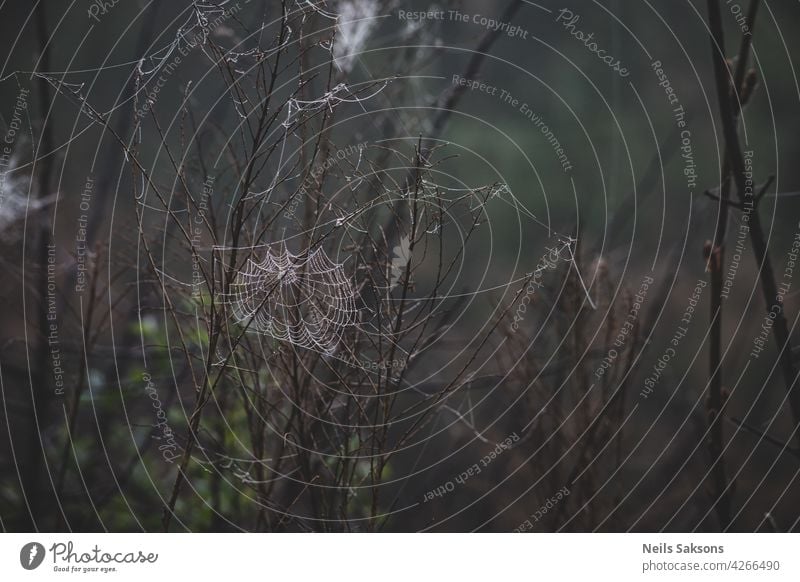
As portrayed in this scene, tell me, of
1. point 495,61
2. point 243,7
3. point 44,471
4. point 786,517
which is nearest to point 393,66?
point 495,61

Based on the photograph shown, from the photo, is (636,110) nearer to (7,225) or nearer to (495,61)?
(495,61)

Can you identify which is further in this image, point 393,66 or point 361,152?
point 393,66

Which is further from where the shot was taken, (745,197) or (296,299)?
(745,197)

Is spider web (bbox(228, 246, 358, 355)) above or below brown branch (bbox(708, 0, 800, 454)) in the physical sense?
below

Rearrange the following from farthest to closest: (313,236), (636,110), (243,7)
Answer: (636,110)
(243,7)
(313,236)

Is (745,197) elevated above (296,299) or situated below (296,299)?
above

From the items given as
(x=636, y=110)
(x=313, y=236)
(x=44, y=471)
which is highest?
(x=636, y=110)

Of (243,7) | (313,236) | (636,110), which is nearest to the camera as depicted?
(313,236)

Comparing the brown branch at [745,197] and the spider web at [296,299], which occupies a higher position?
the brown branch at [745,197]
